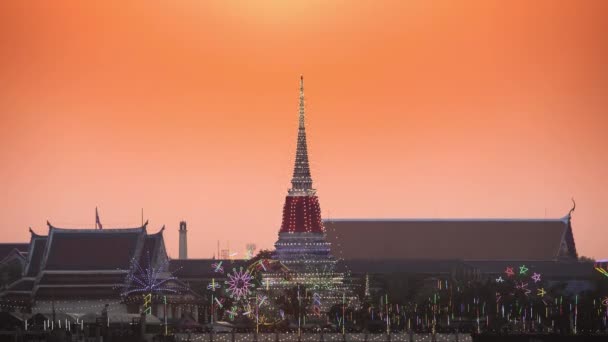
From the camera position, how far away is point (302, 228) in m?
174

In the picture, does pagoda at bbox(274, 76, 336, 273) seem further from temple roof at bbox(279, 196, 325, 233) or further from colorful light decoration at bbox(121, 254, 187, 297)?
colorful light decoration at bbox(121, 254, 187, 297)

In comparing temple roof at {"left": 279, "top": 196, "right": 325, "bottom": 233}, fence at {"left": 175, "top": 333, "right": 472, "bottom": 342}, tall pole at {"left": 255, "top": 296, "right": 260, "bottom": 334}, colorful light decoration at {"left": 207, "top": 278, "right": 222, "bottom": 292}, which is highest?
temple roof at {"left": 279, "top": 196, "right": 325, "bottom": 233}

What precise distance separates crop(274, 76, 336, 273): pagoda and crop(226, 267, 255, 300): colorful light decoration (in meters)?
3.41

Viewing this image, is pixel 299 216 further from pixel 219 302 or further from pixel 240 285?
pixel 219 302

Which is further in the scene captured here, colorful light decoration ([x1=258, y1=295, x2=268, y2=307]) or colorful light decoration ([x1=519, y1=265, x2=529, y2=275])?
colorful light decoration ([x1=519, y1=265, x2=529, y2=275])

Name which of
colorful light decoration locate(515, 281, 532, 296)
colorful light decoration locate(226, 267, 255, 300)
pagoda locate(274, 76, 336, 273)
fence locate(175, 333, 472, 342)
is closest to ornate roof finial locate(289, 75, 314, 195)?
pagoda locate(274, 76, 336, 273)

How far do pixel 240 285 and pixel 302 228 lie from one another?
7419mm

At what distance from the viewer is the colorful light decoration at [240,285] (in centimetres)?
16638

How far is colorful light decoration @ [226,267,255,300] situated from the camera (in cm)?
16638

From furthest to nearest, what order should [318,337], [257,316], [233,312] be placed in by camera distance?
[233,312], [257,316], [318,337]

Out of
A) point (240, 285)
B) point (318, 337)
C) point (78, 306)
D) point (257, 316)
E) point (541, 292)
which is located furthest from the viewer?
point (240, 285)

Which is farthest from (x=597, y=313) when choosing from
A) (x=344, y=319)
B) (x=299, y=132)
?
(x=299, y=132)

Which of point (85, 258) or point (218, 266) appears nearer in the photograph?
point (85, 258)

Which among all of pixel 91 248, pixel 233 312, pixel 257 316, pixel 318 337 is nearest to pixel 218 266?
pixel 91 248
